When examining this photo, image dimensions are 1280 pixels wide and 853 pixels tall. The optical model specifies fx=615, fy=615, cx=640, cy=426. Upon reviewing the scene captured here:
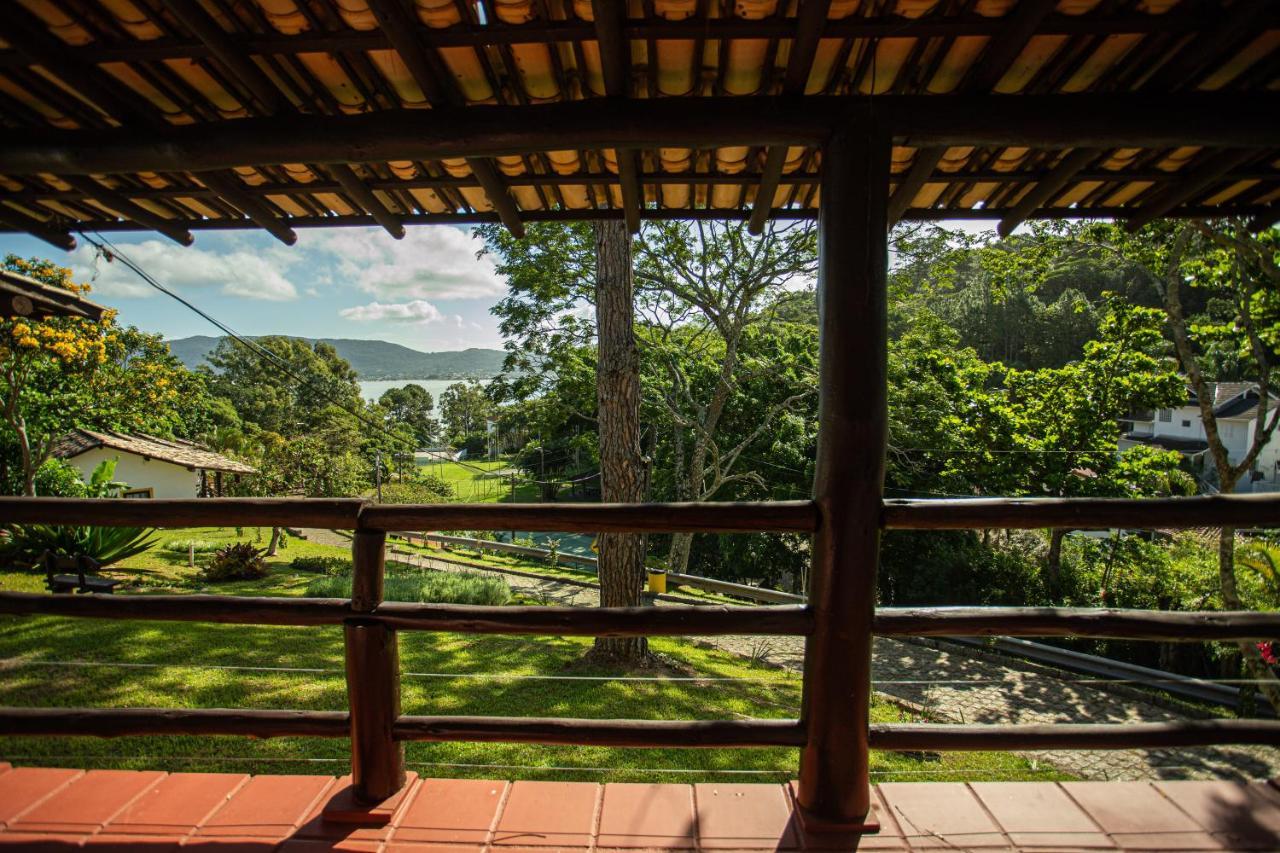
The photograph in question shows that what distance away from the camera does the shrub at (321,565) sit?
1242cm

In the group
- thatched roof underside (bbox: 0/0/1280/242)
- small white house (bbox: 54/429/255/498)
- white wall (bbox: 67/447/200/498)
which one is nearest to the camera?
thatched roof underside (bbox: 0/0/1280/242)

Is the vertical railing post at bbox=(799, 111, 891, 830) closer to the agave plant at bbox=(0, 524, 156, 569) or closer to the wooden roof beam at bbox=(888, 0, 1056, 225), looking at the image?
the wooden roof beam at bbox=(888, 0, 1056, 225)

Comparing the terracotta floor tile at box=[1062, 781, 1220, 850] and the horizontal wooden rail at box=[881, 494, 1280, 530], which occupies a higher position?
the horizontal wooden rail at box=[881, 494, 1280, 530]

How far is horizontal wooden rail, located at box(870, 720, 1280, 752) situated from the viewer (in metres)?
2.04

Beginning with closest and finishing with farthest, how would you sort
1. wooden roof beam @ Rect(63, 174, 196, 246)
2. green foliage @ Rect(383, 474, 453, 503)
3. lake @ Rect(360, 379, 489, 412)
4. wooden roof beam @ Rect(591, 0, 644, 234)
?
wooden roof beam @ Rect(591, 0, 644, 234), wooden roof beam @ Rect(63, 174, 196, 246), green foliage @ Rect(383, 474, 453, 503), lake @ Rect(360, 379, 489, 412)

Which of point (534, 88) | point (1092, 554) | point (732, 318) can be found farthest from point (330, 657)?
point (1092, 554)

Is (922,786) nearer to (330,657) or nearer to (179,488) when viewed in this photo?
(330,657)

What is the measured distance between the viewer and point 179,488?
2322 cm

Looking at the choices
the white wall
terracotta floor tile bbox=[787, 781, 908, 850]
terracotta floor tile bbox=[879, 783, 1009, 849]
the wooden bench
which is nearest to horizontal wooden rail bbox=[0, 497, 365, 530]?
terracotta floor tile bbox=[787, 781, 908, 850]

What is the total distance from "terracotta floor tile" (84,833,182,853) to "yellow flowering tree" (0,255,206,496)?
869 centimetres

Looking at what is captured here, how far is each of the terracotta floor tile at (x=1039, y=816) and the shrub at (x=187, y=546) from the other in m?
14.1

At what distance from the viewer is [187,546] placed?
1388 centimetres

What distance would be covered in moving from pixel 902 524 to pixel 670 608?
0.79 meters

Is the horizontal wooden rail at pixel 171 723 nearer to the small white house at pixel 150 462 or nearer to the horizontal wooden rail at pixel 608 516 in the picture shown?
the horizontal wooden rail at pixel 608 516
